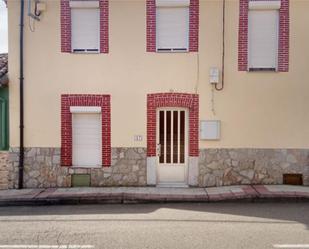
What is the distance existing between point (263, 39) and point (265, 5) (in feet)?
3.21

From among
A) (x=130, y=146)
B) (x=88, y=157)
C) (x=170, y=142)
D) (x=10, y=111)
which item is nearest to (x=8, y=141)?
(x=10, y=111)

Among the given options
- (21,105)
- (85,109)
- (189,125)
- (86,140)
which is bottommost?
(86,140)

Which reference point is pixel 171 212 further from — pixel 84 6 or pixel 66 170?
pixel 84 6

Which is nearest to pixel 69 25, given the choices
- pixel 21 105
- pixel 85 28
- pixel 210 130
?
pixel 85 28

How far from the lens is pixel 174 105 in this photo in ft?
35.6

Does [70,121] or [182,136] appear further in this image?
[182,136]

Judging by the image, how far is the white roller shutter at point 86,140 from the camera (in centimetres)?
1106

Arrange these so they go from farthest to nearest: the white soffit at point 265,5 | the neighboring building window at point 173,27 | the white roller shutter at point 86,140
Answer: the white roller shutter at point 86,140
the neighboring building window at point 173,27
the white soffit at point 265,5

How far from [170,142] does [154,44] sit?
119 inches

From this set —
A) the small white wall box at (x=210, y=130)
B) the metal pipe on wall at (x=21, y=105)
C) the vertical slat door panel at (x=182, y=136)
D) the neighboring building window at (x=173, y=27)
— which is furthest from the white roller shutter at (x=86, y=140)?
the small white wall box at (x=210, y=130)

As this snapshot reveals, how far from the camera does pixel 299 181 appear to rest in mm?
10867

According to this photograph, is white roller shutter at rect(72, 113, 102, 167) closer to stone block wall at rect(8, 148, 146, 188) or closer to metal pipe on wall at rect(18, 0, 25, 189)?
stone block wall at rect(8, 148, 146, 188)

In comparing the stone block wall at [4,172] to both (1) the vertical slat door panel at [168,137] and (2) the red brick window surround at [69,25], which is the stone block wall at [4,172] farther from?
(1) the vertical slat door panel at [168,137]

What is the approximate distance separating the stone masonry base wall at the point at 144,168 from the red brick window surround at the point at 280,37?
2607mm
